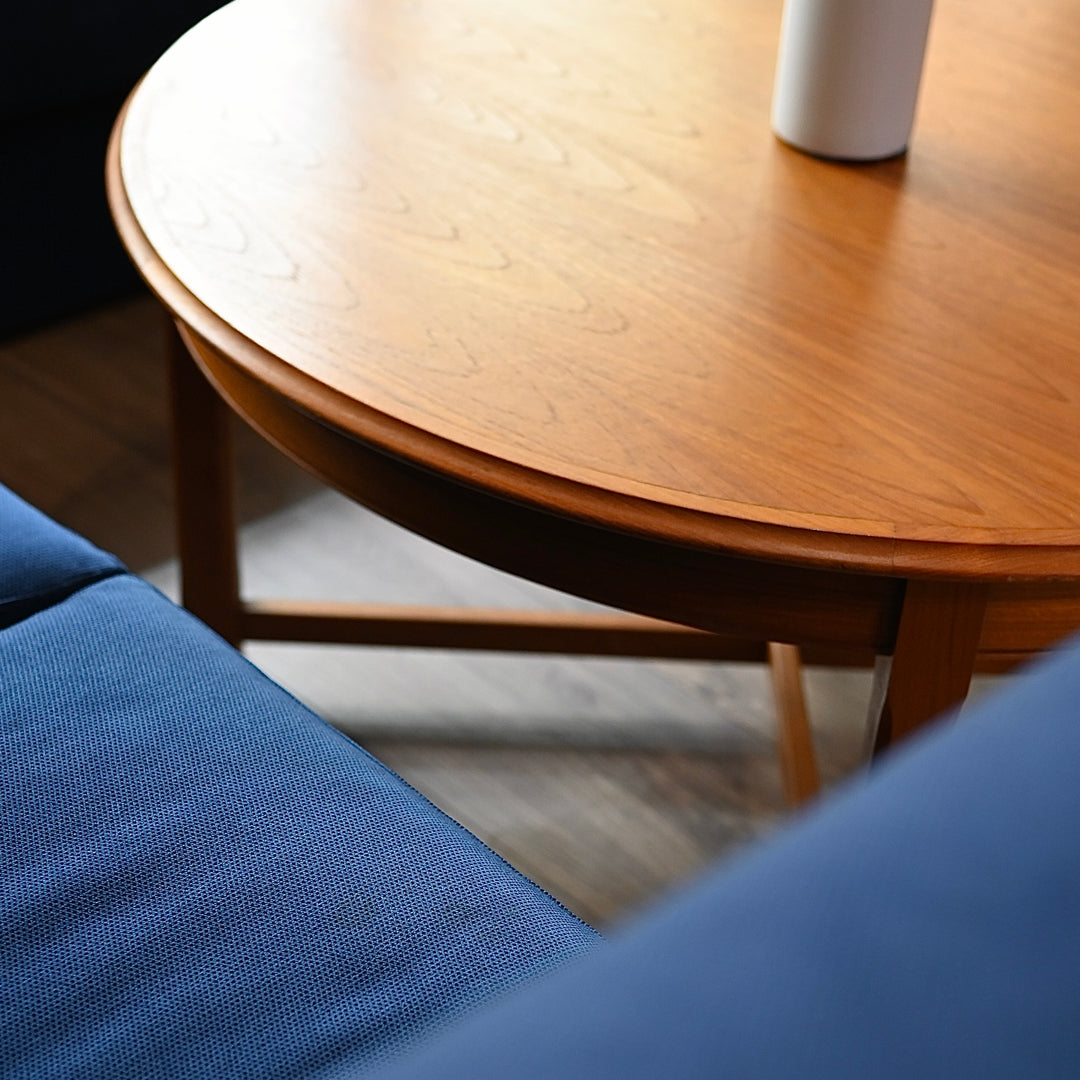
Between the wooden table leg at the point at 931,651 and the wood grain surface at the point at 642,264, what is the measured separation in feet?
0.15

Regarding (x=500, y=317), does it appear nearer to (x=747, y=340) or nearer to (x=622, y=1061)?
(x=747, y=340)

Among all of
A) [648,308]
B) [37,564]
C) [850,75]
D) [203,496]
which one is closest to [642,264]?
[648,308]

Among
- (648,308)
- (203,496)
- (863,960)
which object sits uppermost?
(863,960)

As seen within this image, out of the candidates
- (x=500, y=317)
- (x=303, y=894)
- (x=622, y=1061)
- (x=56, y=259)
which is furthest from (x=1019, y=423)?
(x=56, y=259)

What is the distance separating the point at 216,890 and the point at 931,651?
1.19 feet

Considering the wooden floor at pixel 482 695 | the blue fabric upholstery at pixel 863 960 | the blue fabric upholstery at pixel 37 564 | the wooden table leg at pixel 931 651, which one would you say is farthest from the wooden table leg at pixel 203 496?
the blue fabric upholstery at pixel 863 960

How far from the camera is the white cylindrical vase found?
91cm

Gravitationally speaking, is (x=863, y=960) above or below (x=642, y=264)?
above

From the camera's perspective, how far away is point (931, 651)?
0.72 m

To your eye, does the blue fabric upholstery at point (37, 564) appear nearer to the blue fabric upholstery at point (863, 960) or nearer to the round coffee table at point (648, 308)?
the round coffee table at point (648, 308)

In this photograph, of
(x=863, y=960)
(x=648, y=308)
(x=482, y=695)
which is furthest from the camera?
(x=482, y=695)

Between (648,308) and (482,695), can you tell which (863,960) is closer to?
(648,308)

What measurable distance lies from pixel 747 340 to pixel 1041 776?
0.53m

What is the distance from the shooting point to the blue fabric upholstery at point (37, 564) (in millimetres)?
838
